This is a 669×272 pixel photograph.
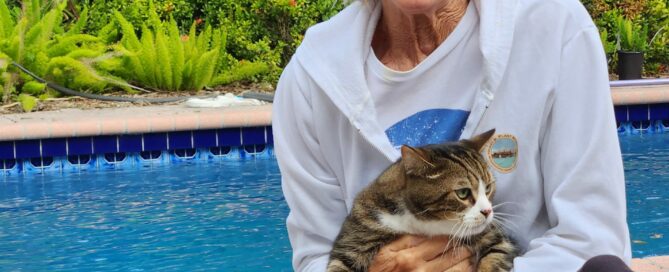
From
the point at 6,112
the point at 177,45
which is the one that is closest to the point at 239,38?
the point at 177,45

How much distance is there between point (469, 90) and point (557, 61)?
23 centimetres

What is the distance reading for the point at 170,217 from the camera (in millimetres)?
7504

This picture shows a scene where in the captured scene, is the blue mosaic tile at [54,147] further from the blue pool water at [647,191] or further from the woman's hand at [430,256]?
the woman's hand at [430,256]

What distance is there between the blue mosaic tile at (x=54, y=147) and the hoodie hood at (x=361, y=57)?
7.11m

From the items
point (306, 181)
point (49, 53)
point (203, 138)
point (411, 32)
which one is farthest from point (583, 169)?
point (49, 53)

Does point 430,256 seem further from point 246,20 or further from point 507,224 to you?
point 246,20

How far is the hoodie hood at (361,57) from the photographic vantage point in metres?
2.47

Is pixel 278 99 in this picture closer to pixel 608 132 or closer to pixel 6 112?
pixel 608 132

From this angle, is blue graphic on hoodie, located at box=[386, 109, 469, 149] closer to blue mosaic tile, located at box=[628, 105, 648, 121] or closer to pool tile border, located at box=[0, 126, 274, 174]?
pool tile border, located at box=[0, 126, 274, 174]

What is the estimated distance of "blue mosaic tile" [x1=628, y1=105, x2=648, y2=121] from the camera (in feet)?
34.5

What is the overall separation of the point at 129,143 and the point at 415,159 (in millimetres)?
7456

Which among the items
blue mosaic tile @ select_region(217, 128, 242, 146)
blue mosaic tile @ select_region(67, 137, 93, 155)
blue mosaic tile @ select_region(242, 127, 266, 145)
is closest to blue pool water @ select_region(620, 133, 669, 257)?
blue mosaic tile @ select_region(242, 127, 266, 145)

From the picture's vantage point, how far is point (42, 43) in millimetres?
11750

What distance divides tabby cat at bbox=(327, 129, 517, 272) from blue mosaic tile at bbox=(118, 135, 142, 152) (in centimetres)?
724
